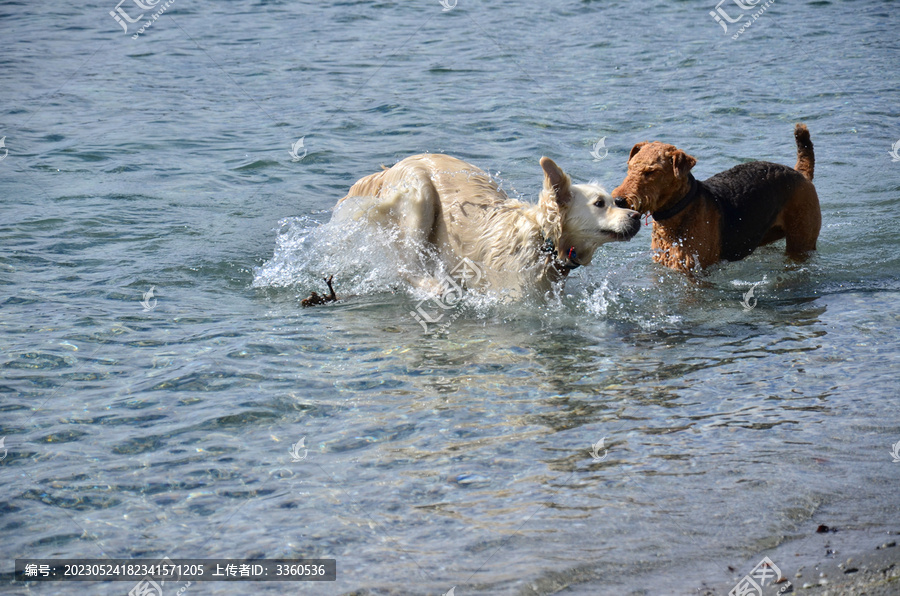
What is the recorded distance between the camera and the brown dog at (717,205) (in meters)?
6.39

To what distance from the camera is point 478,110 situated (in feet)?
39.6

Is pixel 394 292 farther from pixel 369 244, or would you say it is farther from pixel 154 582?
pixel 154 582

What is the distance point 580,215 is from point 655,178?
0.81 metres

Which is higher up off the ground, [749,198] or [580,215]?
[580,215]

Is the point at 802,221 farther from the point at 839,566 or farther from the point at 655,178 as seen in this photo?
Answer: the point at 839,566

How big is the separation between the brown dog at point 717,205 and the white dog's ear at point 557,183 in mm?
516

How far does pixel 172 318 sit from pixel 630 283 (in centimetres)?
347

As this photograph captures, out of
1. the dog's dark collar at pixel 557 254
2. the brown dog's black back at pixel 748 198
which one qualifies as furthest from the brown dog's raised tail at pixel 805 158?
the dog's dark collar at pixel 557 254

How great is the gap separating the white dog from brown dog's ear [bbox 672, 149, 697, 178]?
27.8 inches

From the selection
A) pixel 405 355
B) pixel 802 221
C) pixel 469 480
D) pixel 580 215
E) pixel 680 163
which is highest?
pixel 680 163

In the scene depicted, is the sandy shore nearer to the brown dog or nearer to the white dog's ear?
the white dog's ear

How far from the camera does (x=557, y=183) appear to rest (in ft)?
19.1

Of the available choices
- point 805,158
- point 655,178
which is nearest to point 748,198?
point 805,158

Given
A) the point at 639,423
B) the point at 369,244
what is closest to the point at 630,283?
the point at 369,244
